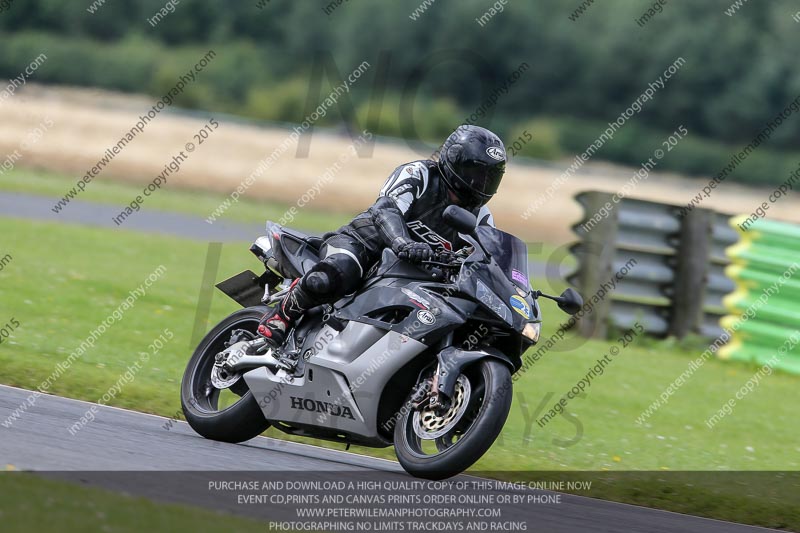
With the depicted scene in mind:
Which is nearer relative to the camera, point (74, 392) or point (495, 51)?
point (74, 392)

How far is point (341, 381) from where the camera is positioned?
714 centimetres

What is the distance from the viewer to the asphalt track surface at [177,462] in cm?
570

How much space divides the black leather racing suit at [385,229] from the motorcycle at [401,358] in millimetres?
119

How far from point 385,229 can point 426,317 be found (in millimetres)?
629

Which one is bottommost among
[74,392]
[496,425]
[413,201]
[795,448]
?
[74,392]

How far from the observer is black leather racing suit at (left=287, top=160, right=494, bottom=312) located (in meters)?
7.31

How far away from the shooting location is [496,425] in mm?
6352

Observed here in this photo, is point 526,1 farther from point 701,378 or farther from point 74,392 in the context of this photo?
point 74,392

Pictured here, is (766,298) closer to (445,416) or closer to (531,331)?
(531,331)

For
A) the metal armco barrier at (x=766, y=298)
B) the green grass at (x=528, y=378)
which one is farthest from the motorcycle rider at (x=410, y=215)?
the metal armco barrier at (x=766, y=298)

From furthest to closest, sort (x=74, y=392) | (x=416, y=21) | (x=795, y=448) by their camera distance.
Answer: (x=416, y=21)
(x=795, y=448)
(x=74, y=392)

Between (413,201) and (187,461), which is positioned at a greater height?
(413,201)

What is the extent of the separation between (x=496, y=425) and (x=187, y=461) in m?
1.62

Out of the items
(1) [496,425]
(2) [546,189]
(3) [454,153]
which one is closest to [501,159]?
(3) [454,153]
